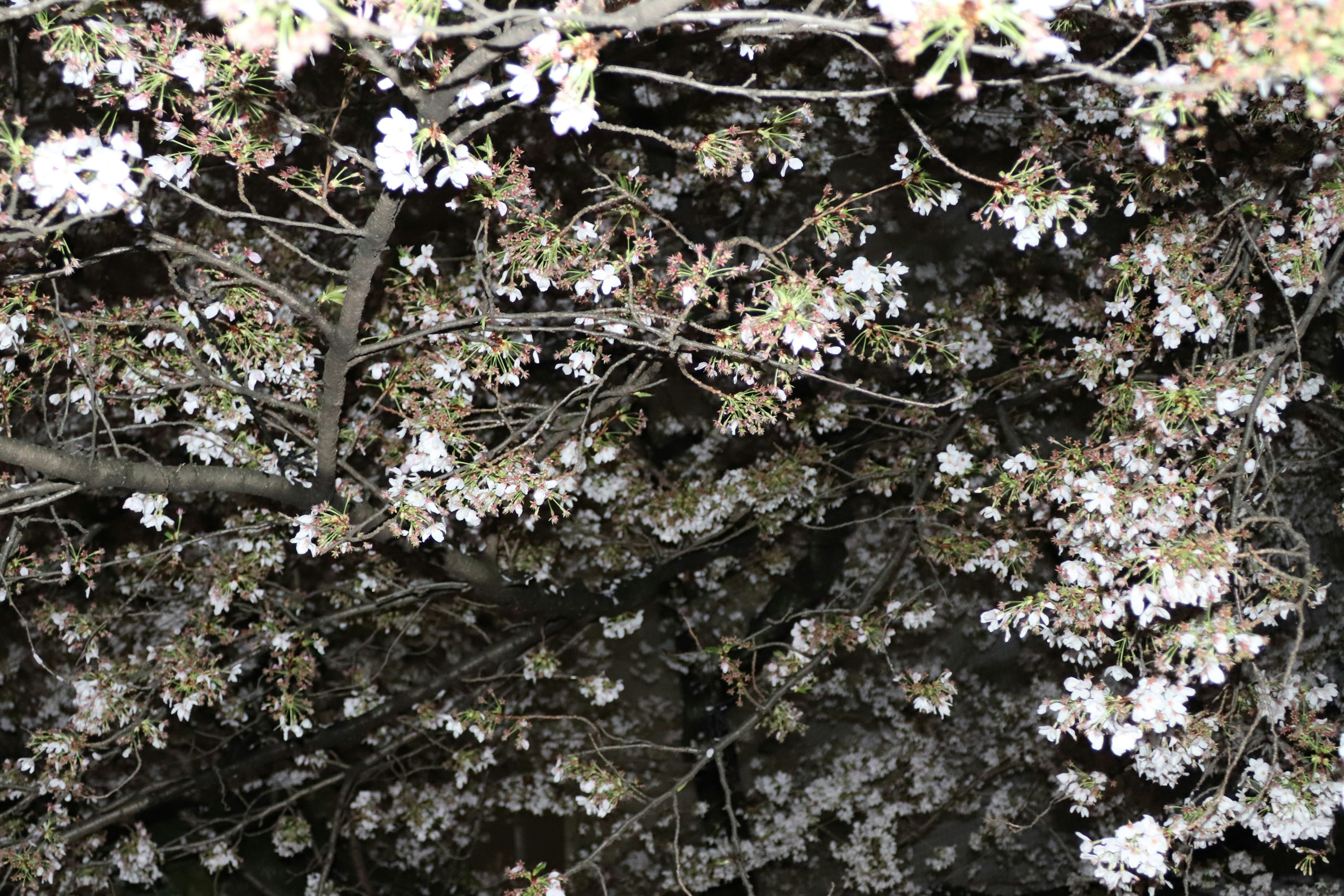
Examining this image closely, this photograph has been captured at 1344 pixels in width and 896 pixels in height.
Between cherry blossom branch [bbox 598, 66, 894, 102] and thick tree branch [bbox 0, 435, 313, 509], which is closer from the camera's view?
cherry blossom branch [bbox 598, 66, 894, 102]

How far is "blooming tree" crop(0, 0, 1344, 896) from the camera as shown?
2551 mm

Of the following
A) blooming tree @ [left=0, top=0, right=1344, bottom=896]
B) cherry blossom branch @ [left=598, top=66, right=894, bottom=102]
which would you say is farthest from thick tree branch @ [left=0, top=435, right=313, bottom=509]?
cherry blossom branch @ [left=598, top=66, right=894, bottom=102]

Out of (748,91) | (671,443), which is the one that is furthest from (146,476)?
(671,443)

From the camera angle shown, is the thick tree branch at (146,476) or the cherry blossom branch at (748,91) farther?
the thick tree branch at (146,476)

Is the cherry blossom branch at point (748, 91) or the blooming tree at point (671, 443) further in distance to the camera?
the blooming tree at point (671, 443)

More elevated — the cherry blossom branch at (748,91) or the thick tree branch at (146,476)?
the cherry blossom branch at (748,91)

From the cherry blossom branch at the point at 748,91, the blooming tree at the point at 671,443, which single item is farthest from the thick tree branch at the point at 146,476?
the cherry blossom branch at the point at 748,91

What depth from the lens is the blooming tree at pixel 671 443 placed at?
8.37 ft

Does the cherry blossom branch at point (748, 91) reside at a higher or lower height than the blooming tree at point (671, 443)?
higher

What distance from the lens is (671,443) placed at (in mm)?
6070

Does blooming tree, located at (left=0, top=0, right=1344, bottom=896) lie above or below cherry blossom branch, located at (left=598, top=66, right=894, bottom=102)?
below

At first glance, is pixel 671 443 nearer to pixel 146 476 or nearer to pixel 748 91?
pixel 146 476

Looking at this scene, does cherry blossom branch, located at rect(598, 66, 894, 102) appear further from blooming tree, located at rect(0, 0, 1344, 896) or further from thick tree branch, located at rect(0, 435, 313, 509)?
thick tree branch, located at rect(0, 435, 313, 509)

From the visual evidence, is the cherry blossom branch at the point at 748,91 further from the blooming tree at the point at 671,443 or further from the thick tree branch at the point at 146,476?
the thick tree branch at the point at 146,476
